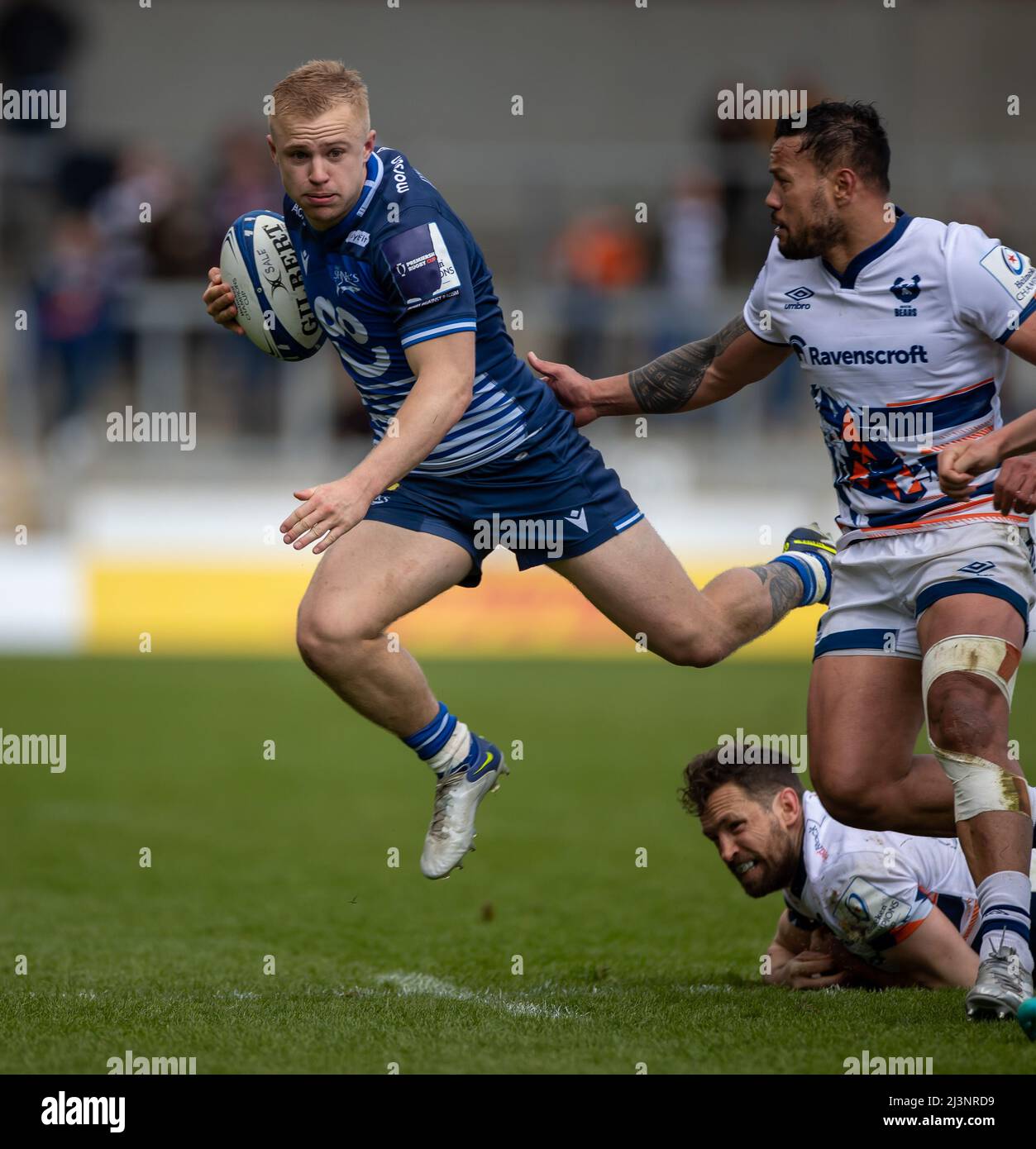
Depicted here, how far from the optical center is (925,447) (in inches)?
206

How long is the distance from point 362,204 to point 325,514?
120 centimetres

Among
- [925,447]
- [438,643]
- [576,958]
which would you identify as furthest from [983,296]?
[438,643]

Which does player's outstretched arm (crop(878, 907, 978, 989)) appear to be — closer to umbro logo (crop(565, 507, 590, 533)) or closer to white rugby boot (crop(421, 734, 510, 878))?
white rugby boot (crop(421, 734, 510, 878))

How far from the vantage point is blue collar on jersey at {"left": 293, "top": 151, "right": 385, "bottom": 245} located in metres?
5.41

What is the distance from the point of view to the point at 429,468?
19.0 ft

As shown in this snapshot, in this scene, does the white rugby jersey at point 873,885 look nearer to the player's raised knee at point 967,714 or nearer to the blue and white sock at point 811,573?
the player's raised knee at point 967,714

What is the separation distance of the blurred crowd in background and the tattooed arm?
1049 centimetres

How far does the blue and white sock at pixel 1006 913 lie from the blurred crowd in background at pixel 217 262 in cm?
1200

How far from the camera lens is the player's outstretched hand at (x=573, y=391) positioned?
20.4ft

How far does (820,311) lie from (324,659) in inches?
77.2

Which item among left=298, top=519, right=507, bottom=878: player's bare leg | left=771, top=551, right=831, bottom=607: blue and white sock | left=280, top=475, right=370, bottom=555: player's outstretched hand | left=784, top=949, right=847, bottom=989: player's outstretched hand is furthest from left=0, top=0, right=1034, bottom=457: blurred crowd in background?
left=280, top=475, right=370, bottom=555: player's outstretched hand

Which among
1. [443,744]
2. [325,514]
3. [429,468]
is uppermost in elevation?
[429,468]

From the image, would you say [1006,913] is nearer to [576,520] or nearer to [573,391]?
[576,520]

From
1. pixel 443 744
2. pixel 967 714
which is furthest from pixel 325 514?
pixel 967 714
